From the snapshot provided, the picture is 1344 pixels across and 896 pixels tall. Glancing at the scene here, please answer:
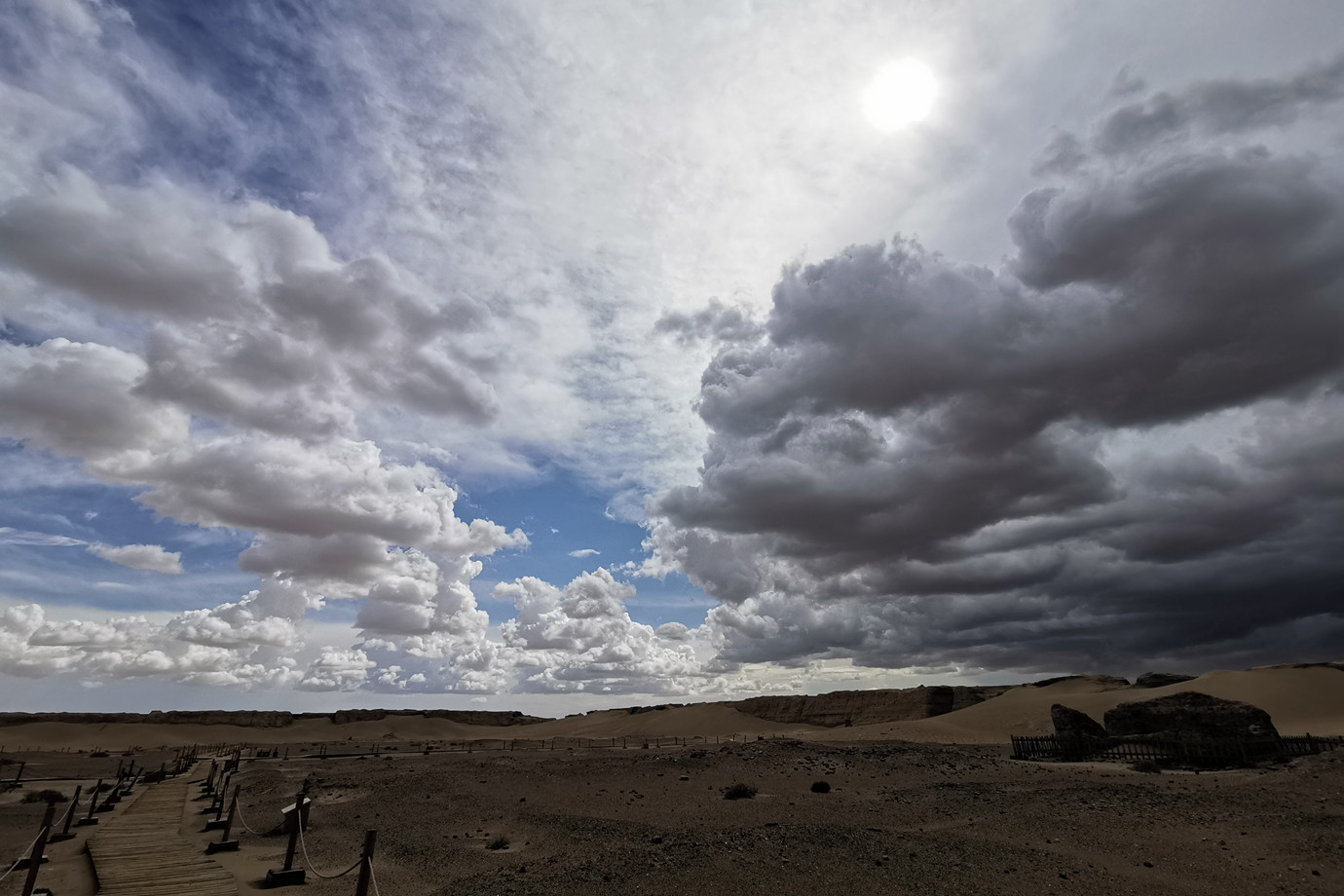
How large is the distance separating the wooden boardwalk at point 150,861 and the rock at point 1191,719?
39.6m

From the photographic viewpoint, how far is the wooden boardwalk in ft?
46.5

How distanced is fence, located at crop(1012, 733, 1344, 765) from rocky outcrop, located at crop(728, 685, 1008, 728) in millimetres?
51322

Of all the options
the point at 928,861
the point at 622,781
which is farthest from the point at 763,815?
the point at 622,781

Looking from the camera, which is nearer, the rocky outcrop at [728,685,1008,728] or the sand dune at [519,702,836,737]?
the rocky outcrop at [728,685,1008,728]

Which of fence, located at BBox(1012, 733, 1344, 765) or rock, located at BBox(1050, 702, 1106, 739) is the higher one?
rock, located at BBox(1050, 702, 1106, 739)

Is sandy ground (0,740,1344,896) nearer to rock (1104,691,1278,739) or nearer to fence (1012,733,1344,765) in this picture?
fence (1012,733,1344,765)

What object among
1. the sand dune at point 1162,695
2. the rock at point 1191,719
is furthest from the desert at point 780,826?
the sand dune at point 1162,695

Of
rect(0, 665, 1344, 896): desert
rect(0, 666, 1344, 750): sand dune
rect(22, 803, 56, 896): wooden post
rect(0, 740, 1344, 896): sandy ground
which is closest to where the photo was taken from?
rect(22, 803, 56, 896): wooden post

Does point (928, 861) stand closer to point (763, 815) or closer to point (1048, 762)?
point (763, 815)

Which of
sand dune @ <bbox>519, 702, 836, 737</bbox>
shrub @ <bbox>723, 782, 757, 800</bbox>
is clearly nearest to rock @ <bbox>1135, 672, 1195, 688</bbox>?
sand dune @ <bbox>519, 702, 836, 737</bbox>

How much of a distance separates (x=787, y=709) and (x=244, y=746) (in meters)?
75.7

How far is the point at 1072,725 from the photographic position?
3797cm

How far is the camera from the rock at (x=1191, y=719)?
1316 inches

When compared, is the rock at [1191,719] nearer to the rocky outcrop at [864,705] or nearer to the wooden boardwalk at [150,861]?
the wooden boardwalk at [150,861]
